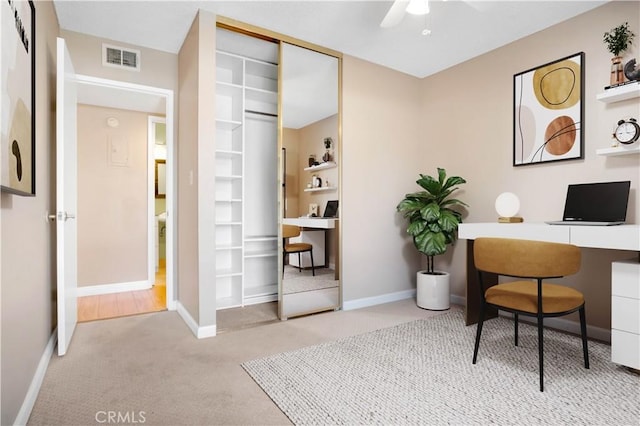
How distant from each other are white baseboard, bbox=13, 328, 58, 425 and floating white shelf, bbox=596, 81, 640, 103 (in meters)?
3.85

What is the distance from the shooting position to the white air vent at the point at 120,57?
3100mm

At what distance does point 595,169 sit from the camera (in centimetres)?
270

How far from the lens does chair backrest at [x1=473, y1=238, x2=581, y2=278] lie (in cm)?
189

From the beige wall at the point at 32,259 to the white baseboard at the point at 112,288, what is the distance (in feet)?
4.84

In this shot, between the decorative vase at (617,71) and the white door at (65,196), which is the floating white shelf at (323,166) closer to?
the white door at (65,196)

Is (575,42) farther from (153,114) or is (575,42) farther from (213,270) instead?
(153,114)

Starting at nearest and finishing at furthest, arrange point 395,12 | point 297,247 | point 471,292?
point 395,12 < point 471,292 < point 297,247

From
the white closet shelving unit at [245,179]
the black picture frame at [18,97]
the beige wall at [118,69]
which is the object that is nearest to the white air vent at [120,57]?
the beige wall at [118,69]

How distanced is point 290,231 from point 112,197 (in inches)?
93.9

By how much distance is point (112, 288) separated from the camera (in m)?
4.11

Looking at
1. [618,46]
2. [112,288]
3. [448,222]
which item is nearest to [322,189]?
[448,222]

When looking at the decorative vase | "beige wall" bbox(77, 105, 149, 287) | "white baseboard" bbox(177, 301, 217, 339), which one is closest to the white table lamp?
the decorative vase

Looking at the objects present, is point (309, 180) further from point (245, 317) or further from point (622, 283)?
point (622, 283)

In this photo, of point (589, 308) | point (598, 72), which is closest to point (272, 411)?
point (589, 308)
